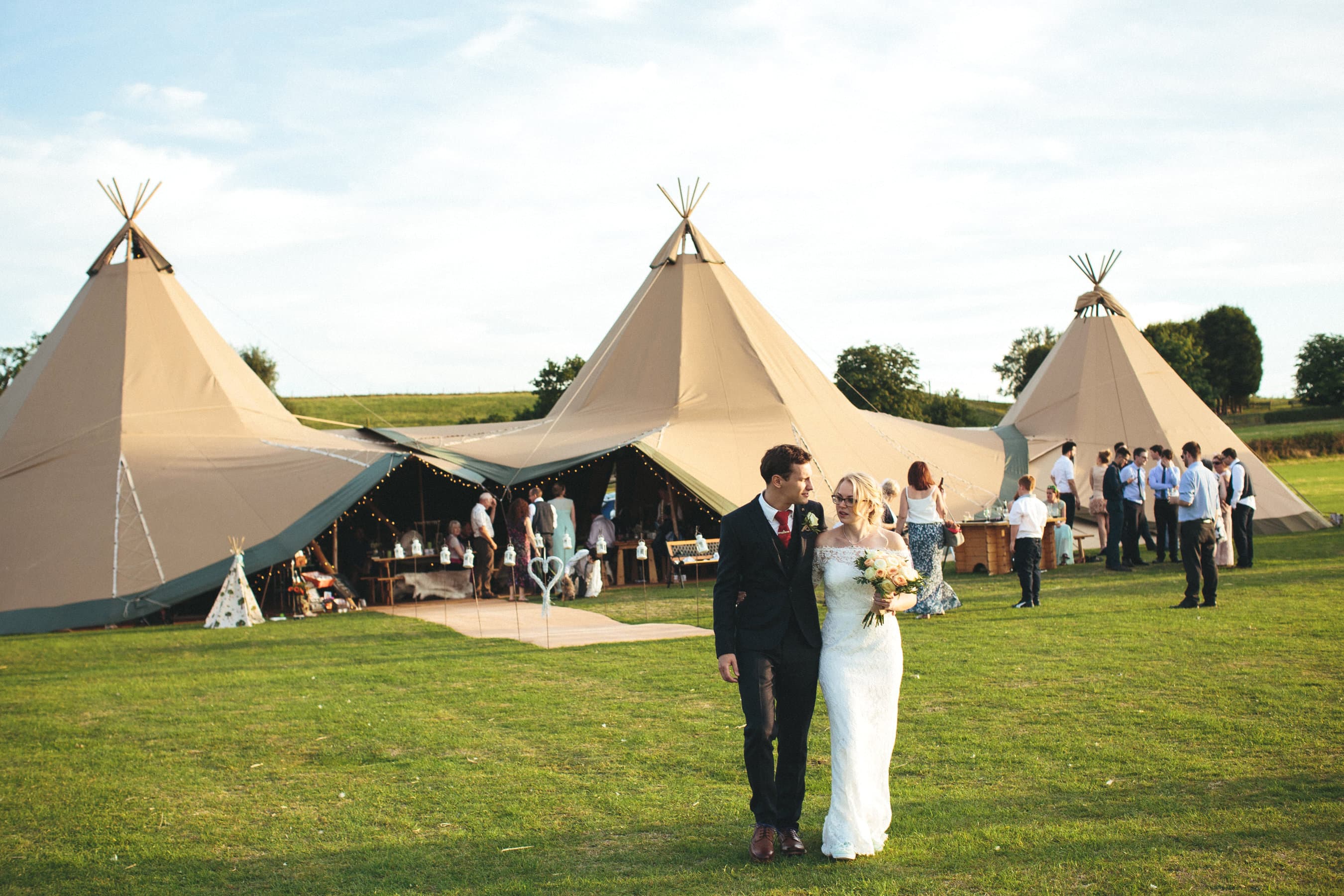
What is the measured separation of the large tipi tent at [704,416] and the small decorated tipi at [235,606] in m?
3.37

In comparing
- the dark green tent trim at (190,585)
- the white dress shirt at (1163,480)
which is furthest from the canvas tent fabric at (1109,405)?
the dark green tent trim at (190,585)

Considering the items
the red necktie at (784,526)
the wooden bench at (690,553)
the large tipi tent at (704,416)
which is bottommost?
the wooden bench at (690,553)

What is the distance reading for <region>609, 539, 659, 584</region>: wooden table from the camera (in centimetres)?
1547

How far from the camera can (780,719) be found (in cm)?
418

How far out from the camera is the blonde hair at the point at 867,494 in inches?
164

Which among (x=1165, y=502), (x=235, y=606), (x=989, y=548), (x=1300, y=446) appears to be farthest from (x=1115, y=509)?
(x=1300, y=446)

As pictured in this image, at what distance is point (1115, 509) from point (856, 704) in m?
10.4

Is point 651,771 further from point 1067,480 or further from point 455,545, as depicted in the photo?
point 1067,480

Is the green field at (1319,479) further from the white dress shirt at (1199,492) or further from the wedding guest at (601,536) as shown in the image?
the wedding guest at (601,536)

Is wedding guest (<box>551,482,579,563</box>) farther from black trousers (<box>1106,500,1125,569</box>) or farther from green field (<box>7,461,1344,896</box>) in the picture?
black trousers (<box>1106,500,1125,569</box>)

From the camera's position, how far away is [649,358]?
17094mm

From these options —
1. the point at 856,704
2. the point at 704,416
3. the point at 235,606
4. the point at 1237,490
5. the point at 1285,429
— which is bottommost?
the point at 235,606

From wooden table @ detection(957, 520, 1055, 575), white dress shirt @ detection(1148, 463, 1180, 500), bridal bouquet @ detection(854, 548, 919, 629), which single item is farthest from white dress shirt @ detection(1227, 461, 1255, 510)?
bridal bouquet @ detection(854, 548, 919, 629)

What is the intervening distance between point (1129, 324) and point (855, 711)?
61.2ft
